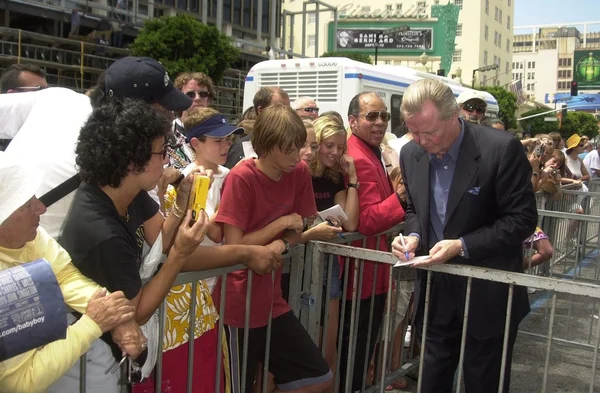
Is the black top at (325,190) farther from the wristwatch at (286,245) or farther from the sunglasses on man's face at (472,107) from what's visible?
the sunglasses on man's face at (472,107)

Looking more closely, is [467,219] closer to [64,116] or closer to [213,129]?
[213,129]

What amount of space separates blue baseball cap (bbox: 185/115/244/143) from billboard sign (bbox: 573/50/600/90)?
7565 cm

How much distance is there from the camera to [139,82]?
2730 mm

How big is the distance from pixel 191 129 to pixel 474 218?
71.7 inches

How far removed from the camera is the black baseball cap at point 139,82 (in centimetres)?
271

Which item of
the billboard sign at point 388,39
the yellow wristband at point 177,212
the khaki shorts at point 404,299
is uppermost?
the billboard sign at point 388,39

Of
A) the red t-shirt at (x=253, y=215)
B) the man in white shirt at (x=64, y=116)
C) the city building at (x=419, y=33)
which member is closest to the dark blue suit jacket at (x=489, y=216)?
the red t-shirt at (x=253, y=215)

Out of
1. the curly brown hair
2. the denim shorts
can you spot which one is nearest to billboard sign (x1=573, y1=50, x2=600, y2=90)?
the denim shorts

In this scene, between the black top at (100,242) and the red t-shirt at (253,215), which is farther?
the red t-shirt at (253,215)

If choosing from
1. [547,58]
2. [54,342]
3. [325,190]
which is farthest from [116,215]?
[547,58]

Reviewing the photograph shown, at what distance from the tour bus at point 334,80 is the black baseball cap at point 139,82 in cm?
809

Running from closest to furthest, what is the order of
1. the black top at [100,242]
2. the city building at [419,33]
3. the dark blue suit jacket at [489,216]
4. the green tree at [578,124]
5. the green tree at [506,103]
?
the black top at [100,242], the dark blue suit jacket at [489,216], the green tree at [506,103], the green tree at [578,124], the city building at [419,33]

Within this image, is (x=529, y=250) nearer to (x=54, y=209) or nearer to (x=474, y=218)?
(x=474, y=218)

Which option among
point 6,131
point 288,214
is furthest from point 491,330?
point 6,131
